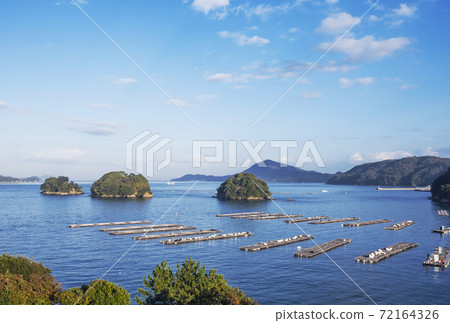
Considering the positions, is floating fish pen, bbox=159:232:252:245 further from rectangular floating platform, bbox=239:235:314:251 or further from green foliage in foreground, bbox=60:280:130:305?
green foliage in foreground, bbox=60:280:130:305

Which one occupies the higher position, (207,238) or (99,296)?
(99,296)

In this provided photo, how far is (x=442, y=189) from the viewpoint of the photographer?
162 metres

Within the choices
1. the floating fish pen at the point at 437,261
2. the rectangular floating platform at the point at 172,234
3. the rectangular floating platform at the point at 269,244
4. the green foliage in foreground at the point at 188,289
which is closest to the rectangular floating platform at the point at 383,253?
the floating fish pen at the point at 437,261

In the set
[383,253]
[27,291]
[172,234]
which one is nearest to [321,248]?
[383,253]

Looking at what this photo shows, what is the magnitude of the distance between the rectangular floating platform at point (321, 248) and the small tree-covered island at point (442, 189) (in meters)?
115

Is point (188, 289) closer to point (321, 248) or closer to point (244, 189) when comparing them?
point (321, 248)

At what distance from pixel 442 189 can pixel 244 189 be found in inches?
3388

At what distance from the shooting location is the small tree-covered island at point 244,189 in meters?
189

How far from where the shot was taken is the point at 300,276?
144 feet

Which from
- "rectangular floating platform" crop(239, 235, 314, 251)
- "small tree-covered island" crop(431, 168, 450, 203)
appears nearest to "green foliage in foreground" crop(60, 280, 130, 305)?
"rectangular floating platform" crop(239, 235, 314, 251)

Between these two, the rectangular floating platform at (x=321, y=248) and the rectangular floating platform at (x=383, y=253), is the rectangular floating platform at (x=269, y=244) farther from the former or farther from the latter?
the rectangular floating platform at (x=383, y=253)

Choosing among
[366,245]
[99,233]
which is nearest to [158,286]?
[366,245]
